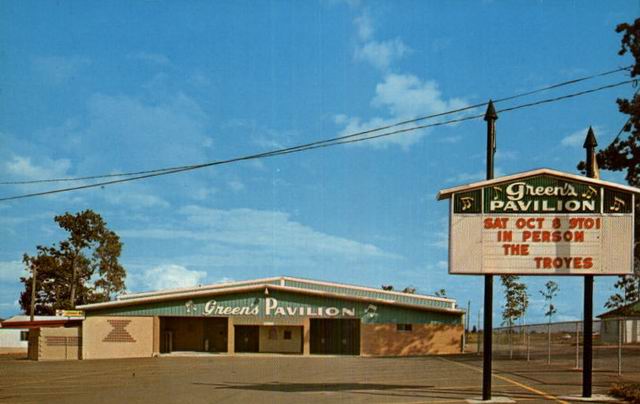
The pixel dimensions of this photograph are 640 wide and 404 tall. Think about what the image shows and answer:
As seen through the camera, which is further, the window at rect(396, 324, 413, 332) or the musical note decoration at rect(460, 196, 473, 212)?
the window at rect(396, 324, 413, 332)

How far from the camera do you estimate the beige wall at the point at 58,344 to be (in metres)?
52.6

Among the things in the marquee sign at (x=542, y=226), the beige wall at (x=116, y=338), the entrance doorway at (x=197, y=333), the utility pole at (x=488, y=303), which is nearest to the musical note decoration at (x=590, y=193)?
the marquee sign at (x=542, y=226)

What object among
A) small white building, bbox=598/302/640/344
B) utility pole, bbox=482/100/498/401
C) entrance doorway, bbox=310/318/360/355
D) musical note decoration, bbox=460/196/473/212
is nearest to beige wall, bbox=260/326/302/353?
entrance doorway, bbox=310/318/360/355

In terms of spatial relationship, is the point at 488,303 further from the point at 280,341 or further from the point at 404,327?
the point at 280,341

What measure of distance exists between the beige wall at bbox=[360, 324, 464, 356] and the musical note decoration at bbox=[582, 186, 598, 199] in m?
34.9

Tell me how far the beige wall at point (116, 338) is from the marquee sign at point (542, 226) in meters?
37.6

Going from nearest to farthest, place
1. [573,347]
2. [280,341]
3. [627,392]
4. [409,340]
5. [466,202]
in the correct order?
[627,392] < [466,202] < [573,347] < [409,340] < [280,341]

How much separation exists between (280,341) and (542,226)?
1613 inches

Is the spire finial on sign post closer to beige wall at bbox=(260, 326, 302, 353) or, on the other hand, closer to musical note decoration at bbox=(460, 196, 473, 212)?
musical note decoration at bbox=(460, 196, 473, 212)

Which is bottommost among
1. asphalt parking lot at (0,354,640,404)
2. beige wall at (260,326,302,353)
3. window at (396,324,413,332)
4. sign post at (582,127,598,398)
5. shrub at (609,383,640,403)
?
beige wall at (260,326,302,353)

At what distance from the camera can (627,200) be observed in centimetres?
1914

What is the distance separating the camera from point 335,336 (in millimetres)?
57188

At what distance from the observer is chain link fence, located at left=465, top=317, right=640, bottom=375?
29.9 metres

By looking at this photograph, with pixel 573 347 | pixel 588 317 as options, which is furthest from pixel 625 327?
pixel 588 317
